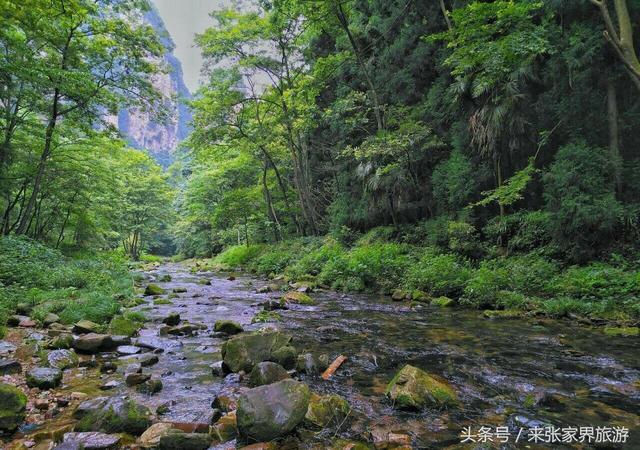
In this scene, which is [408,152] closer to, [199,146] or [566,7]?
[566,7]

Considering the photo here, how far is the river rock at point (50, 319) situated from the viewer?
7.00 meters

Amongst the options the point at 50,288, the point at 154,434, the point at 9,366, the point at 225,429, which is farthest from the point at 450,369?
the point at 50,288

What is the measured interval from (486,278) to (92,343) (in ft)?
30.1

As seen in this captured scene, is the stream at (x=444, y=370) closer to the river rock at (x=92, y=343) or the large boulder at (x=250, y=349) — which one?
the large boulder at (x=250, y=349)

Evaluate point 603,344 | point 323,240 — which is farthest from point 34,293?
point 323,240

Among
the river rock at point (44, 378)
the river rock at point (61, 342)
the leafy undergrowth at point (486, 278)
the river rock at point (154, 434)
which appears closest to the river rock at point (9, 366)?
the river rock at point (44, 378)

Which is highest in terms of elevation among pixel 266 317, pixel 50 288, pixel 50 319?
pixel 50 288

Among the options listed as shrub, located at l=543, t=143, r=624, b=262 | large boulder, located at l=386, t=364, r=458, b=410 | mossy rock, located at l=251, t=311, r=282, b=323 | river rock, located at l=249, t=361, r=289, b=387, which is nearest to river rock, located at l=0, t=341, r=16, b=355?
river rock, located at l=249, t=361, r=289, b=387

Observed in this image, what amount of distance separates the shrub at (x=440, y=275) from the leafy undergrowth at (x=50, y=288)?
8.41 metres

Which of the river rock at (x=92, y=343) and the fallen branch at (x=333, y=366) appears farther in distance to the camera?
the river rock at (x=92, y=343)

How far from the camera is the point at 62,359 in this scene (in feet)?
16.9

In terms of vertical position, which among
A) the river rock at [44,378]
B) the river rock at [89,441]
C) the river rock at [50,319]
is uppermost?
the river rock at [50,319]

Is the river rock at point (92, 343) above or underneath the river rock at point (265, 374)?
above

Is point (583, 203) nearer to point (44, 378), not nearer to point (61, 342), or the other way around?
point (44, 378)
